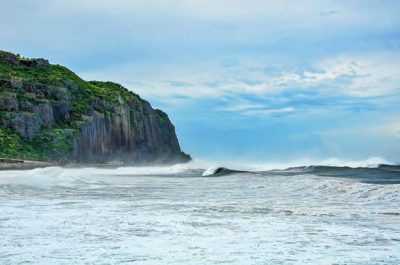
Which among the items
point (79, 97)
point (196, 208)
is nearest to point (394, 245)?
point (196, 208)

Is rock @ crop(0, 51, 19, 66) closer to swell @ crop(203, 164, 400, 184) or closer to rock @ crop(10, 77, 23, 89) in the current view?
rock @ crop(10, 77, 23, 89)

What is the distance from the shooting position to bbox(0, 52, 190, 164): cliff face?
92.4 meters

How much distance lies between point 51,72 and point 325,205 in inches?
4389

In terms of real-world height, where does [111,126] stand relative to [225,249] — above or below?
above

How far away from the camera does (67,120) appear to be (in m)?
103

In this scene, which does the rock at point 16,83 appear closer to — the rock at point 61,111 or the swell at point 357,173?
the rock at point 61,111

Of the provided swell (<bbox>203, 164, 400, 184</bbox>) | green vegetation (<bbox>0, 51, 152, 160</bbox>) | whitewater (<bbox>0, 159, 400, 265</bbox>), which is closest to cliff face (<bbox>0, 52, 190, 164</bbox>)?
green vegetation (<bbox>0, 51, 152, 160</bbox>)

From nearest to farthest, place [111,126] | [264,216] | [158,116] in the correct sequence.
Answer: [264,216]
[111,126]
[158,116]

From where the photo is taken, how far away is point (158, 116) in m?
151

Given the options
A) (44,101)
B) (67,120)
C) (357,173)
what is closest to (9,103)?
(44,101)

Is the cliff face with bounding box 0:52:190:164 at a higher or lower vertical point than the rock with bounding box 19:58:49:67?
lower

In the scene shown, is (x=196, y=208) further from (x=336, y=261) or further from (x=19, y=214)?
(x=336, y=261)

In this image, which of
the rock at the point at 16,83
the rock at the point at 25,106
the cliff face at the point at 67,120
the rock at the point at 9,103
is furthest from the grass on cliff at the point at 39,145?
the rock at the point at 16,83

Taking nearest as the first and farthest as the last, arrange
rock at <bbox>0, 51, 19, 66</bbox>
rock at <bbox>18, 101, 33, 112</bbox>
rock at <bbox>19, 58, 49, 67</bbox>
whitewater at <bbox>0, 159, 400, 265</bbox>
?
1. whitewater at <bbox>0, 159, 400, 265</bbox>
2. rock at <bbox>18, 101, 33, 112</bbox>
3. rock at <bbox>0, 51, 19, 66</bbox>
4. rock at <bbox>19, 58, 49, 67</bbox>
